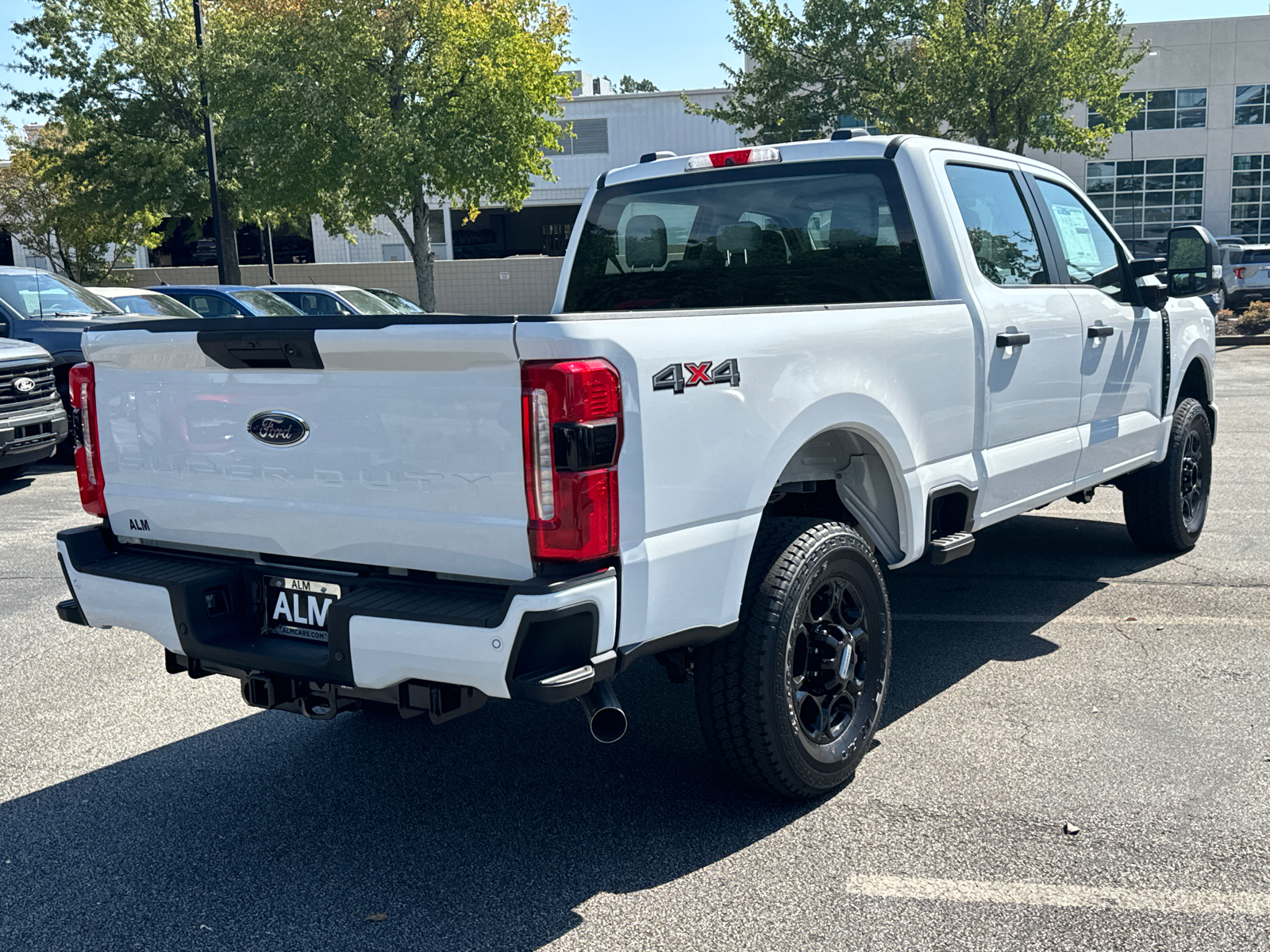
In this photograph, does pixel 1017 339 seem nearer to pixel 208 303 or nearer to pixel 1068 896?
pixel 1068 896

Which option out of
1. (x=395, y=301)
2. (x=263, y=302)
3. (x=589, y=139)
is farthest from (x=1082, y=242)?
(x=589, y=139)

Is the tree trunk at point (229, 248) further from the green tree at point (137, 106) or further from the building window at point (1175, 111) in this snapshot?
the building window at point (1175, 111)

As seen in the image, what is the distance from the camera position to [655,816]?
145 inches

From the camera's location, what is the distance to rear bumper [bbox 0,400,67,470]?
32.3 ft

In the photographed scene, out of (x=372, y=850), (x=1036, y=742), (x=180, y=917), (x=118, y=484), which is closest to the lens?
(x=180, y=917)

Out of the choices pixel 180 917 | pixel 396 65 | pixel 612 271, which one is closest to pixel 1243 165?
pixel 396 65

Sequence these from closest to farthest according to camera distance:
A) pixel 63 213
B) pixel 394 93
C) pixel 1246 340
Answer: pixel 1246 340 < pixel 394 93 < pixel 63 213

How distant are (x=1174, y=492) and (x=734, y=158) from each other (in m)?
3.36

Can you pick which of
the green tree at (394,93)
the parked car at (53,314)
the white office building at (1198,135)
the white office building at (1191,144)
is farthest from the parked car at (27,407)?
the white office building at (1198,135)

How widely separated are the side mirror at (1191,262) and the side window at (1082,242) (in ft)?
1.47

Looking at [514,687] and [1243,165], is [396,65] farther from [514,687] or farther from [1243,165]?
[1243,165]

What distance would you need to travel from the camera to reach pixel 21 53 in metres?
28.8

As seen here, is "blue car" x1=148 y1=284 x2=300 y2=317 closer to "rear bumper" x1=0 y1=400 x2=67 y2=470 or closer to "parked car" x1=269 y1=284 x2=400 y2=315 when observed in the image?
"parked car" x1=269 y1=284 x2=400 y2=315

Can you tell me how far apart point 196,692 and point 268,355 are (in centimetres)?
231
